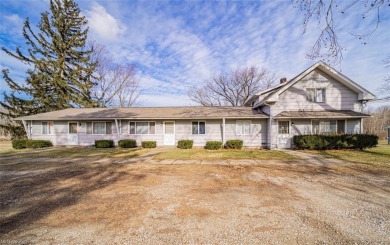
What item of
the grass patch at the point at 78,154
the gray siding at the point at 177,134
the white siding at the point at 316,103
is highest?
the white siding at the point at 316,103

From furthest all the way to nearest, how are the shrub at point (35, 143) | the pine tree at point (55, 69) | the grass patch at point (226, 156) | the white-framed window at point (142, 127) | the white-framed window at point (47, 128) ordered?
the pine tree at point (55, 69), the white-framed window at point (47, 128), the white-framed window at point (142, 127), the shrub at point (35, 143), the grass patch at point (226, 156)

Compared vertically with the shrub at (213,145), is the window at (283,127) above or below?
above

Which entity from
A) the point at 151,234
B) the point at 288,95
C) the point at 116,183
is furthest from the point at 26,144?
the point at 288,95

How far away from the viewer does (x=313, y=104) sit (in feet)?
51.9

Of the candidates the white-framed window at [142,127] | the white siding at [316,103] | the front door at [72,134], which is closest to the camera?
the white siding at [316,103]

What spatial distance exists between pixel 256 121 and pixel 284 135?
8.32 ft

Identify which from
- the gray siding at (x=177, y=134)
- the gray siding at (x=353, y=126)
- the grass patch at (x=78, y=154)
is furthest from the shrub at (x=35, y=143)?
the gray siding at (x=353, y=126)

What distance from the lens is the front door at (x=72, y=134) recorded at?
18.5 m

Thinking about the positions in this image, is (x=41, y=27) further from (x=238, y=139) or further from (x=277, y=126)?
(x=277, y=126)

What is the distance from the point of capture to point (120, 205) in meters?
4.70

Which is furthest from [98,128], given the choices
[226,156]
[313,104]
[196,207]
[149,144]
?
[313,104]

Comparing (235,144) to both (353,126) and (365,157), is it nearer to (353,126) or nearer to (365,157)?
(365,157)

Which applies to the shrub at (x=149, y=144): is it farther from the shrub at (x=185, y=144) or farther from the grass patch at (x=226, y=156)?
the grass patch at (x=226, y=156)

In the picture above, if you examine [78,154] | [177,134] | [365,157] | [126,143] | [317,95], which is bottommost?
[365,157]
